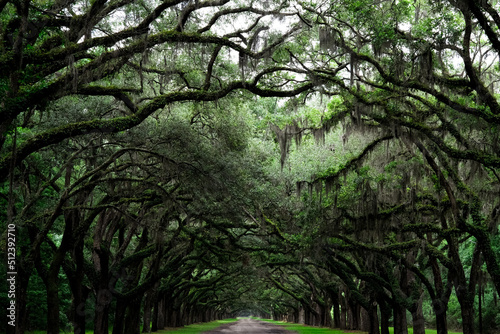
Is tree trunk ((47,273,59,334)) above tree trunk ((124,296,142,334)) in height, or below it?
above

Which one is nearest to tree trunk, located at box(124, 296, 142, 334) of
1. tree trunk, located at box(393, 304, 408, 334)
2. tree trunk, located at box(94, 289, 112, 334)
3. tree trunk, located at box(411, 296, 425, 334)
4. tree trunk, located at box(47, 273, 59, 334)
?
tree trunk, located at box(94, 289, 112, 334)

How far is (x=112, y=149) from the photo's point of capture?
52.9 feet

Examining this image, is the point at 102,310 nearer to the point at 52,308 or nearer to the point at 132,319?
the point at 52,308

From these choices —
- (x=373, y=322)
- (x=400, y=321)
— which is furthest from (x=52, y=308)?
(x=373, y=322)

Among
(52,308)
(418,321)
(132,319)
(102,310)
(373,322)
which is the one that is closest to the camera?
(52,308)

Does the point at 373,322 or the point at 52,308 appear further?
the point at 373,322

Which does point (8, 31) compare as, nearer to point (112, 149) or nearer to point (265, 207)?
point (112, 149)

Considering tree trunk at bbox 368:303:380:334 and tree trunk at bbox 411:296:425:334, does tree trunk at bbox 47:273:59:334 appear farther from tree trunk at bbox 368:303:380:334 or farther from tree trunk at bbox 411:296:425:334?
tree trunk at bbox 368:303:380:334

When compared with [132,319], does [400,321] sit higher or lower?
higher

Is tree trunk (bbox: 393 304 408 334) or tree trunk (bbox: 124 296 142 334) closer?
tree trunk (bbox: 393 304 408 334)

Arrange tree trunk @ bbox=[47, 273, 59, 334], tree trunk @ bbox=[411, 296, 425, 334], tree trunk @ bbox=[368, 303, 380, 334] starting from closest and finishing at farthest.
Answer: tree trunk @ bbox=[47, 273, 59, 334], tree trunk @ bbox=[411, 296, 425, 334], tree trunk @ bbox=[368, 303, 380, 334]

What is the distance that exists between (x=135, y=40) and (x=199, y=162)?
19.6ft

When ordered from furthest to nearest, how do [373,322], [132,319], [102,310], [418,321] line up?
[373,322], [132,319], [418,321], [102,310]

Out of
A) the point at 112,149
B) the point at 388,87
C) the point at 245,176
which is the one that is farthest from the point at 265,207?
the point at 388,87
